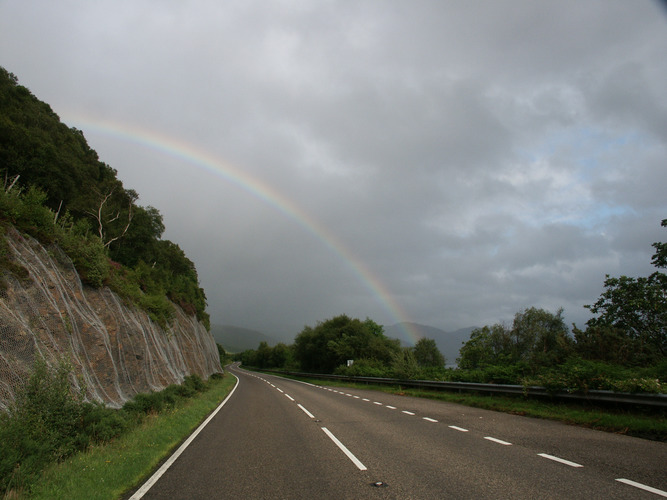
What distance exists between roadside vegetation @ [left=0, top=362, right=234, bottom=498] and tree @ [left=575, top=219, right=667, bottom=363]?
32554 millimetres

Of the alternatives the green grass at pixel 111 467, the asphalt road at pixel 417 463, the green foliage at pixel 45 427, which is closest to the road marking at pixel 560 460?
the asphalt road at pixel 417 463

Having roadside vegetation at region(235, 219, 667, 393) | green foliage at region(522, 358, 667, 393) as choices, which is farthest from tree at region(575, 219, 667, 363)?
green foliage at region(522, 358, 667, 393)

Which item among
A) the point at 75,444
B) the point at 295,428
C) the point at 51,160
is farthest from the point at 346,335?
the point at 75,444

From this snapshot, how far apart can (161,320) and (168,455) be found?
21.7 meters

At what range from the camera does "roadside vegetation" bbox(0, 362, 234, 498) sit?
5312 millimetres

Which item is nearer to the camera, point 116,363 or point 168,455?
point 168,455

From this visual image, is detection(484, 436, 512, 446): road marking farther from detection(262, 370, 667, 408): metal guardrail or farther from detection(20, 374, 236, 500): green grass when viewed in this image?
detection(20, 374, 236, 500): green grass

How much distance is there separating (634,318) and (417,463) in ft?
132

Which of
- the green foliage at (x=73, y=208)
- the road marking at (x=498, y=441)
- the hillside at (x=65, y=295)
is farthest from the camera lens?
the green foliage at (x=73, y=208)

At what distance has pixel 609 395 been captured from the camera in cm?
1052

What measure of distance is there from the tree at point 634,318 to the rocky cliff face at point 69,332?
31846mm

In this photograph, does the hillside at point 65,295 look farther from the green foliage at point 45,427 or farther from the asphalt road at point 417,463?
the asphalt road at point 417,463

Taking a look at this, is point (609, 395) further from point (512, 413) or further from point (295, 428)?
point (295, 428)

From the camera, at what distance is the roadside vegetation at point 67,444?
531 cm
